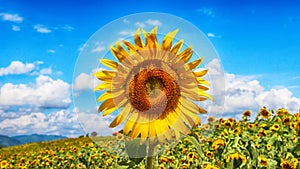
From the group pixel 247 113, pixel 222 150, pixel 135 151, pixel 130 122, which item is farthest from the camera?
pixel 247 113

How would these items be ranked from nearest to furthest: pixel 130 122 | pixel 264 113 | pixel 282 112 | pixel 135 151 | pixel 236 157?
pixel 135 151 < pixel 130 122 < pixel 236 157 < pixel 282 112 < pixel 264 113

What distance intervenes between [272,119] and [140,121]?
586 cm

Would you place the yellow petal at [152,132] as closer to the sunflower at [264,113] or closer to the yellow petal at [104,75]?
the yellow petal at [104,75]

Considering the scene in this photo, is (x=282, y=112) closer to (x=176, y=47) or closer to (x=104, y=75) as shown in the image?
(x=176, y=47)

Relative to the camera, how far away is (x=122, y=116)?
1623 millimetres

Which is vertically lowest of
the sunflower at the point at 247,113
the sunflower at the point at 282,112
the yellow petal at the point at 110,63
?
the yellow petal at the point at 110,63

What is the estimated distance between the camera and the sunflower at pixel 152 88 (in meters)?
1.59

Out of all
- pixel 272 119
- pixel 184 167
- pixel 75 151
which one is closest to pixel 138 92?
pixel 184 167

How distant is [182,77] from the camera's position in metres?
1.66

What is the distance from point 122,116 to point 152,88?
175 mm

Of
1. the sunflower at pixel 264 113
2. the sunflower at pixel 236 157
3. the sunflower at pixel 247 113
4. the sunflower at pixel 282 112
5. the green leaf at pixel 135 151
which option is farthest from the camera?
the sunflower at pixel 247 113

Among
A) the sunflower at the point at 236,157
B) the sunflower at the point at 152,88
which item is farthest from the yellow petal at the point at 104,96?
the sunflower at the point at 236,157

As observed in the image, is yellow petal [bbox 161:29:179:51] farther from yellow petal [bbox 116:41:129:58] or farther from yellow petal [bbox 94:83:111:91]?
yellow petal [bbox 94:83:111:91]

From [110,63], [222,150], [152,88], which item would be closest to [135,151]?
[152,88]
